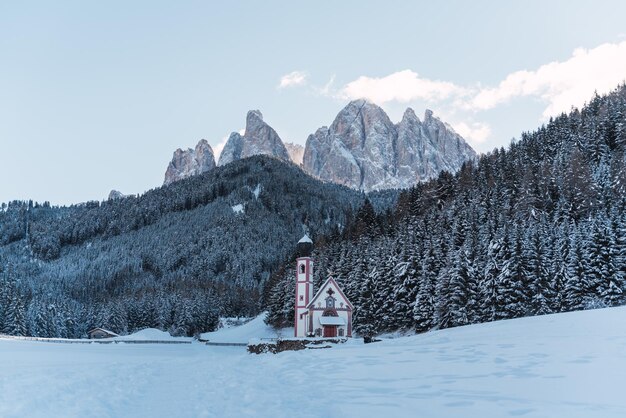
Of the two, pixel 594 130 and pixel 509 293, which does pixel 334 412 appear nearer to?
pixel 509 293

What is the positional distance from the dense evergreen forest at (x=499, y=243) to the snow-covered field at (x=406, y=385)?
19509 millimetres

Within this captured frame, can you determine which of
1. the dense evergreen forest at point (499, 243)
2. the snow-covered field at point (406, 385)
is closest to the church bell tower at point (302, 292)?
the dense evergreen forest at point (499, 243)

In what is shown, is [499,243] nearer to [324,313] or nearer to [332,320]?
[332,320]

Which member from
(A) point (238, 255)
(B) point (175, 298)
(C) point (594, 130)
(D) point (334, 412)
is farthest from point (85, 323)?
(D) point (334, 412)

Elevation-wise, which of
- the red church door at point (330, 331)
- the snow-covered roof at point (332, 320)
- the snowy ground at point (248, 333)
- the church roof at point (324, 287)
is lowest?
the snowy ground at point (248, 333)

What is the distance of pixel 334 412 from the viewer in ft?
36.6

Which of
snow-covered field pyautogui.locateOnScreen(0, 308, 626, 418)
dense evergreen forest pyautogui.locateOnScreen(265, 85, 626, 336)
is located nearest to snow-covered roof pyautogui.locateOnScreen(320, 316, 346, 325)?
dense evergreen forest pyautogui.locateOnScreen(265, 85, 626, 336)

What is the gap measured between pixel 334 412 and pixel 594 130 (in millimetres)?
88068

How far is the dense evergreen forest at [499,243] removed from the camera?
4084cm

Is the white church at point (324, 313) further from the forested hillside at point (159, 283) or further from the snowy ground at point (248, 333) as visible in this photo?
the forested hillside at point (159, 283)

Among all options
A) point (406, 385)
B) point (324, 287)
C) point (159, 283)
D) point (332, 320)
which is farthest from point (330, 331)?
point (159, 283)

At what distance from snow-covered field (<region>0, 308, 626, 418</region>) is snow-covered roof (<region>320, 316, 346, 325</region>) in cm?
3512

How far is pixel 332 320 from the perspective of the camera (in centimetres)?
5772

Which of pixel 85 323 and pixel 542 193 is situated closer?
pixel 542 193
